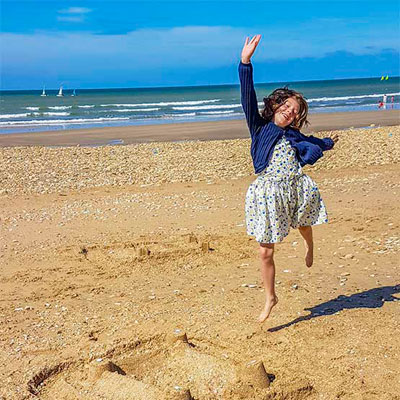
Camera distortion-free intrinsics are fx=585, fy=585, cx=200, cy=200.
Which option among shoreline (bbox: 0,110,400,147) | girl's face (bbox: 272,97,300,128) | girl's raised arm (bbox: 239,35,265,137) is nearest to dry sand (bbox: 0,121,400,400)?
girl's face (bbox: 272,97,300,128)

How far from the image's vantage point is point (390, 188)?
921 cm

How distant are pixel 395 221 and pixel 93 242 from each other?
12.3ft

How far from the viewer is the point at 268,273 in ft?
14.2

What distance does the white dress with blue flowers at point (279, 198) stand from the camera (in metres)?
4.17

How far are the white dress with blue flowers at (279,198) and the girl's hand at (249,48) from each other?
66 centimetres

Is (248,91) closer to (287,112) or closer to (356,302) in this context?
(287,112)

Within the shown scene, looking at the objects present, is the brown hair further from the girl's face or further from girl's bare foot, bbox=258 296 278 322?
girl's bare foot, bbox=258 296 278 322

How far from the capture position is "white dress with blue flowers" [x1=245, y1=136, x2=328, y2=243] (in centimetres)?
417

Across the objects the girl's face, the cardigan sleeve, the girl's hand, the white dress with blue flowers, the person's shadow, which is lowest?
the person's shadow

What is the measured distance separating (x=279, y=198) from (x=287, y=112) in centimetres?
62

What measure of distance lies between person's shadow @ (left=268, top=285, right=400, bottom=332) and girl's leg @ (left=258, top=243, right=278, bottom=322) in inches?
7.7

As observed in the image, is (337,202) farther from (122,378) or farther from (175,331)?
(122,378)

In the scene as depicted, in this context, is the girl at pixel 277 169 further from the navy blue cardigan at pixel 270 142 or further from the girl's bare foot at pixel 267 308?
the girl's bare foot at pixel 267 308

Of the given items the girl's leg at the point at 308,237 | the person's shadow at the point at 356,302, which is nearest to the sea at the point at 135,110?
the person's shadow at the point at 356,302
